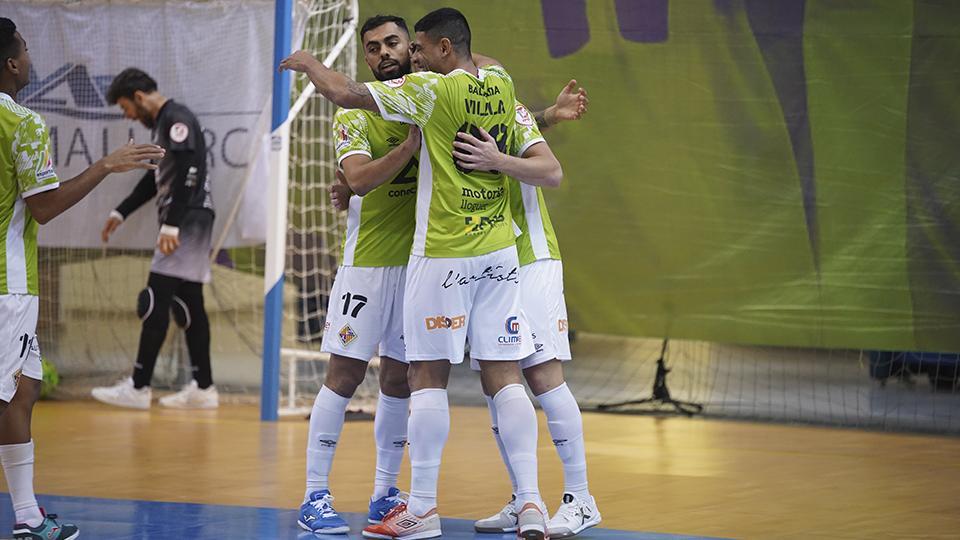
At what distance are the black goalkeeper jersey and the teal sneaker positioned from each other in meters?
4.99

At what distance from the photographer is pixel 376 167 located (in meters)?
5.04

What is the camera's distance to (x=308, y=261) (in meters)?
11.2

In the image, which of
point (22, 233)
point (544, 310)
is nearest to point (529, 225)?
point (544, 310)

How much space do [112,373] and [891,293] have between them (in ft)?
20.3

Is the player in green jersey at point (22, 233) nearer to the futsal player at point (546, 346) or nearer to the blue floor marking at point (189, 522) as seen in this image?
the blue floor marking at point (189, 522)

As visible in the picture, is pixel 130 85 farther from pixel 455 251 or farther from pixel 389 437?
pixel 455 251

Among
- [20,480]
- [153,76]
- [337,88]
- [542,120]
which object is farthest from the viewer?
[153,76]

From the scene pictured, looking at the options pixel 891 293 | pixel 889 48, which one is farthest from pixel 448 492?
pixel 889 48

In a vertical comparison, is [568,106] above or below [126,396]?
above

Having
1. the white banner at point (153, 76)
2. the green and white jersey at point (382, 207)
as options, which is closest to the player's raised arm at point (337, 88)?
the green and white jersey at point (382, 207)

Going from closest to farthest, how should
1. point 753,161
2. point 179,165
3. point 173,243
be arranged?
point 753,161 → point 173,243 → point 179,165

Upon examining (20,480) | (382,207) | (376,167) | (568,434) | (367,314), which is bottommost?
(20,480)

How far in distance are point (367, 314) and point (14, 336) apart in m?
1.39

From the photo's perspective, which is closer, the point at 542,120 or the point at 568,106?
the point at 568,106
